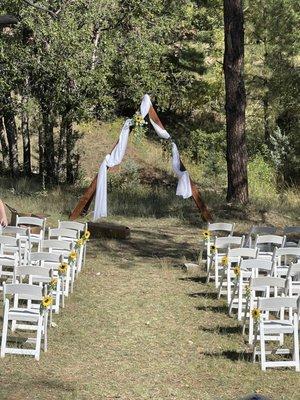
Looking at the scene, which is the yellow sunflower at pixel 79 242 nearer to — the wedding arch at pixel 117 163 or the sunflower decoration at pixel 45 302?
the sunflower decoration at pixel 45 302

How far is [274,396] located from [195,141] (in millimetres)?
27838

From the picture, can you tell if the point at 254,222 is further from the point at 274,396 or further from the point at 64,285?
the point at 274,396

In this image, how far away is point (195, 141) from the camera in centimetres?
3500

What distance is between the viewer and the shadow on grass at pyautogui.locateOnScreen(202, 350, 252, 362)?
8719 mm

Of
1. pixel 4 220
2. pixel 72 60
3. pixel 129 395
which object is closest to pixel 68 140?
pixel 72 60

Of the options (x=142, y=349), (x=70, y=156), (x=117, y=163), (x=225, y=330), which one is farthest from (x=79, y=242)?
(x=70, y=156)

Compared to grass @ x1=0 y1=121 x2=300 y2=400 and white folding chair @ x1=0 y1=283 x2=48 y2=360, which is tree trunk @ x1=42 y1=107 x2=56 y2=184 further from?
white folding chair @ x1=0 y1=283 x2=48 y2=360

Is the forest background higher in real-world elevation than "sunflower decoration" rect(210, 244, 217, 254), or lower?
higher

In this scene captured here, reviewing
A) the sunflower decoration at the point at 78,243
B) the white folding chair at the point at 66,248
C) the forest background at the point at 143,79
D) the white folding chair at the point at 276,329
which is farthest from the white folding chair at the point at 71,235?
the forest background at the point at 143,79

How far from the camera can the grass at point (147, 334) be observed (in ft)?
25.3

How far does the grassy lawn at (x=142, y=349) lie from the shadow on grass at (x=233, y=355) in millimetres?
Answer: 12

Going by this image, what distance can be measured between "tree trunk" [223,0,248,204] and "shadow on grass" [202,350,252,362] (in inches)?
424

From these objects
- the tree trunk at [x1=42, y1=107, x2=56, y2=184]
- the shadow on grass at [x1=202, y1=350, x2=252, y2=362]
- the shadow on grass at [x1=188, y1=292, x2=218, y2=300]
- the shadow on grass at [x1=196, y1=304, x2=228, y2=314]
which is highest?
the tree trunk at [x1=42, y1=107, x2=56, y2=184]

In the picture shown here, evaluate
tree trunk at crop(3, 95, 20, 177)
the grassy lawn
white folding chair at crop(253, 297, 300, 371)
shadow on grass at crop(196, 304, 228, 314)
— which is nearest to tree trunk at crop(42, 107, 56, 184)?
tree trunk at crop(3, 95, 20, 177)
